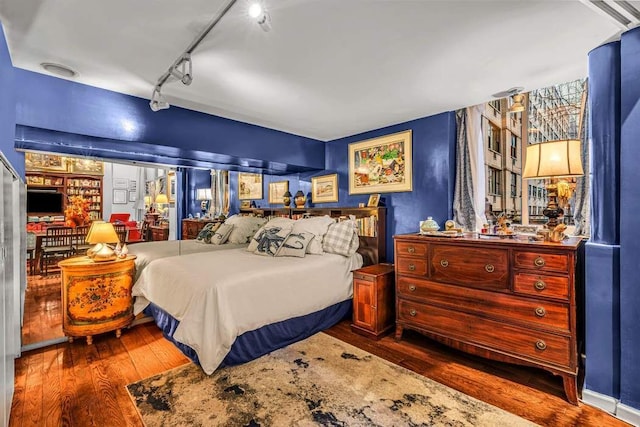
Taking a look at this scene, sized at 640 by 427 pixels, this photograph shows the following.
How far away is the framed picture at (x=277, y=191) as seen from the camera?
16.6ft

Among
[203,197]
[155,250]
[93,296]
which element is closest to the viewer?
[93,296]

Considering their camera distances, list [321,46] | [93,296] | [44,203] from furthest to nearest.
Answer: [93,296] < [44,203] < [321,46]

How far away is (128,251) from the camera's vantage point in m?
2.96

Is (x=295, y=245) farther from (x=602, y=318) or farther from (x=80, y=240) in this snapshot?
(x=602, y=318)

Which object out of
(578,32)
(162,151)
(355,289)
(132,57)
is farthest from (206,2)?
(355,289)

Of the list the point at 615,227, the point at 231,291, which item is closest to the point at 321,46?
the point at 231,291

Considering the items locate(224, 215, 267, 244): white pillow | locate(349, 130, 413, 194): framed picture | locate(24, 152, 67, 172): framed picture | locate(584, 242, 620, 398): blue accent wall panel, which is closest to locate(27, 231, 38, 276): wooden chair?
locate(24, 152, 67, 172): framed picture

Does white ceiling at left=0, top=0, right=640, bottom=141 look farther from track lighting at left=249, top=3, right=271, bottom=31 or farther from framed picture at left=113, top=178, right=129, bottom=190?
framed picture at left=113, top=178, right=129, bottom=190

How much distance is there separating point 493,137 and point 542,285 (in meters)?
1.87

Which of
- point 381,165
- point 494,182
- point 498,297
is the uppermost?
point 381,165

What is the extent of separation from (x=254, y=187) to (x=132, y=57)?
2.89 metres

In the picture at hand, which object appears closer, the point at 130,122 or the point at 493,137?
the point at 130,122

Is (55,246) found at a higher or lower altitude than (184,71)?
lower

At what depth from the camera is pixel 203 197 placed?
11.8ft
